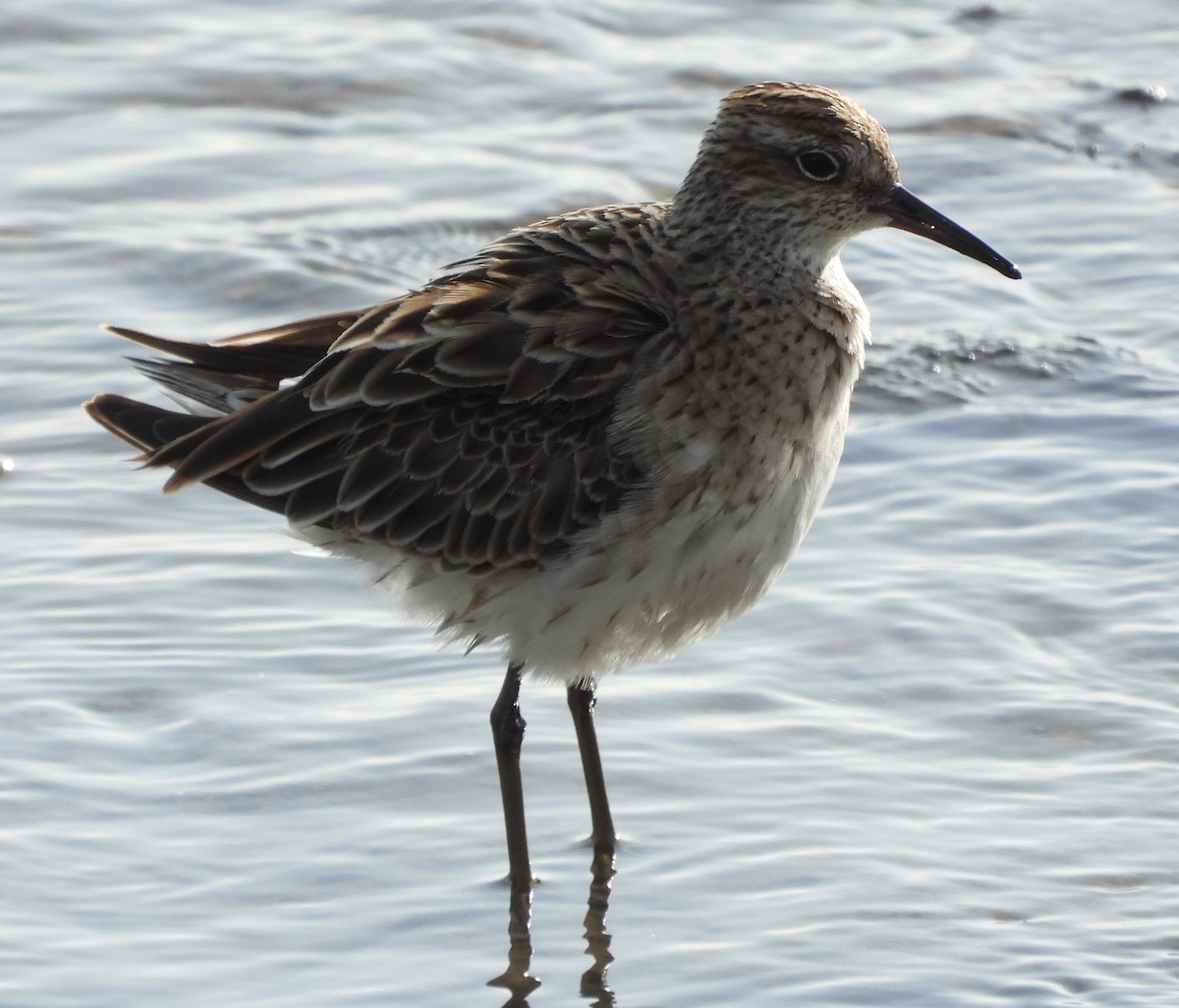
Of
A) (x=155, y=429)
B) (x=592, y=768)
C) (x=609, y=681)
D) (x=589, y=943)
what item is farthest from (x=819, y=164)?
(x=589, y=943)

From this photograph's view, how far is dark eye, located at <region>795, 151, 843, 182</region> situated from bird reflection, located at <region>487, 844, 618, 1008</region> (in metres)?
2.33

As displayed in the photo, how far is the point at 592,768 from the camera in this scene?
7.61 metres

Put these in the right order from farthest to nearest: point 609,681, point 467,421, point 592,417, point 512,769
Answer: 1. point 609,681
2. point 512,769
3. point 467,421
4. point 592,417

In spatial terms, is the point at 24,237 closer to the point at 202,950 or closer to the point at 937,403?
the point at 937,403

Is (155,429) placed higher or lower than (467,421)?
lower

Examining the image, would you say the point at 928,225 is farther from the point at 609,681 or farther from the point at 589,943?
the point at 589,943

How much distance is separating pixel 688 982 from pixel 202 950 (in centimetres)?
149

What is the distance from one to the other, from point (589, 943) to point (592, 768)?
0.72 metres

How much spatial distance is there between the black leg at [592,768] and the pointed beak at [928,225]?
190 centimetres

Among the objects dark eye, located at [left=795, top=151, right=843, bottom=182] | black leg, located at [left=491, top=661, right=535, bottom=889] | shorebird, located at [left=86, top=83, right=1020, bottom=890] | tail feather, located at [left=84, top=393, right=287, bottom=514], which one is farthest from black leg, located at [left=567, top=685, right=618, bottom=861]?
dark eye, located at [left=795, top=151, right=843, bottom=182]

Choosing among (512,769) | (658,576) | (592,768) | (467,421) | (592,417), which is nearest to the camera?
(658,576)

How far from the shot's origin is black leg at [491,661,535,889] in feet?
24.0

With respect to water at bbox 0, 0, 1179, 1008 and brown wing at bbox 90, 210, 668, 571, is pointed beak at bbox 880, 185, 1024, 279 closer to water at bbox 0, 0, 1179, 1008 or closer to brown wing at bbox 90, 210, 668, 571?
brown wing at bbox 90, 210, 668, 571

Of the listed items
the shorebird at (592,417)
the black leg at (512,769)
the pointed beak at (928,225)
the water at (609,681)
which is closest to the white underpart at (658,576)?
the shorebird at (592,417)
